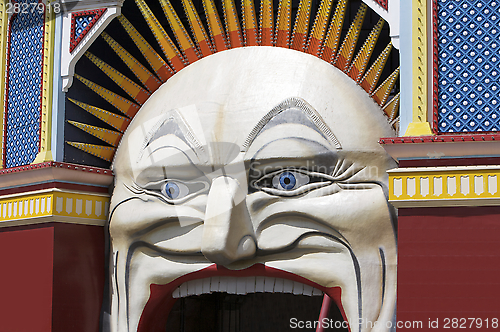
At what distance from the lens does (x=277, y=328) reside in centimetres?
990

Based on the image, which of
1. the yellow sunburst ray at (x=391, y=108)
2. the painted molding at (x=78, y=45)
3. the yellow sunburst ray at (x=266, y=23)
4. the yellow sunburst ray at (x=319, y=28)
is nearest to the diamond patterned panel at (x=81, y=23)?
the painted molding at (x=78, y=45)

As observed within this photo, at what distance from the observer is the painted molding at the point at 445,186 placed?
17.8 ft

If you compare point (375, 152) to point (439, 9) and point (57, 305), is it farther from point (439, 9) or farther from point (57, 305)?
point (57, 305)

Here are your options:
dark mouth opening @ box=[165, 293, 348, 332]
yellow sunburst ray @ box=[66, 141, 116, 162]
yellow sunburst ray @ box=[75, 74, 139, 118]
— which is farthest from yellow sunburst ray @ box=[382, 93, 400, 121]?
dark mouth opening @ box=[165, 293, 348, 332]

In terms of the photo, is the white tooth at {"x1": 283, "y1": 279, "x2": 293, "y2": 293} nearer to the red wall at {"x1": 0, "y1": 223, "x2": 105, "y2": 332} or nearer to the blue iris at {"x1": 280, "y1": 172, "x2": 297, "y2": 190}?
the blue iris at {"x1": 280, "y1": 172, "x2": 297, "y2": 190}

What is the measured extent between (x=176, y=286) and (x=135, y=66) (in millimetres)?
2240

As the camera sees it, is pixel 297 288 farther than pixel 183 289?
No

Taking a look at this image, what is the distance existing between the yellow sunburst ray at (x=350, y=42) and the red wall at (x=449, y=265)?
1.77 m

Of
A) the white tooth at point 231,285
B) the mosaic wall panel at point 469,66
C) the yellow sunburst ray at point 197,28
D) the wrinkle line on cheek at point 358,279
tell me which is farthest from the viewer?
the yellow sunburst ray at point 197,28

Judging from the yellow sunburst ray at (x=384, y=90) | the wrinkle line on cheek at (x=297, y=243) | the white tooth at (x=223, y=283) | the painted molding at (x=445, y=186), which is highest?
the yellow sunburst ray at (x=384, y=90)

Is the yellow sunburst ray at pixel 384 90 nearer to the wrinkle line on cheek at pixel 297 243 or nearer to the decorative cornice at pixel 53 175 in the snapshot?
the wrinkle line on cheek at pixel 297 243

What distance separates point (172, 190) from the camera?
22.8 feet

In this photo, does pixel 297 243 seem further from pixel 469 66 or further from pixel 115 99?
pixel 115 99

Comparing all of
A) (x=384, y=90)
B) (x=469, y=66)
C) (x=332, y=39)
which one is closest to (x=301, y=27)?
(x=332, y=39)
